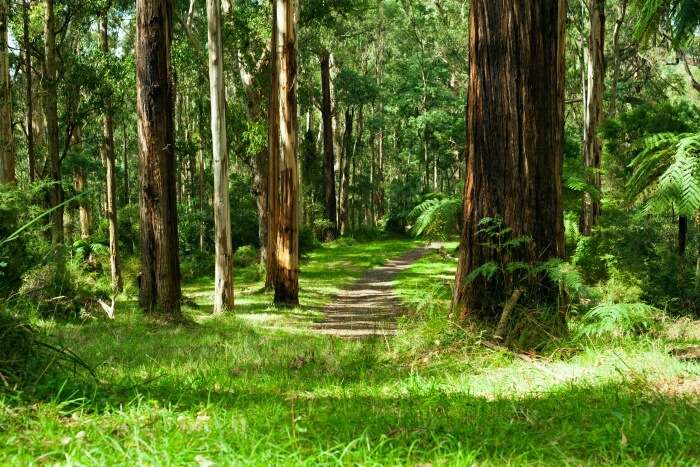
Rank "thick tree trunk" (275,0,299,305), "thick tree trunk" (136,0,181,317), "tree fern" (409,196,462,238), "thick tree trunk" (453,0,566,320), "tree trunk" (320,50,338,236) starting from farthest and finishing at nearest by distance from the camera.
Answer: "tree trunk" (320,50,338,236)
"thick tree trunk" (275,0,299,305)
"thick tree trunk" (136,0,181,317)
"tree fern" (409,196,462,238)
"thick tree trunk" (453,0,566,320)

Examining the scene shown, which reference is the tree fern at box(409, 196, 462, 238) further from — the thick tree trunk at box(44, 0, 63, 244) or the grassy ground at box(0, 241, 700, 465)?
the thick tree trunk at box(44, 0, 63, 244)

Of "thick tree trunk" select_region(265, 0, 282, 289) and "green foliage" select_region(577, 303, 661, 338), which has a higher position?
"thick tree trunk" select_region(265, 0, 282, 289)

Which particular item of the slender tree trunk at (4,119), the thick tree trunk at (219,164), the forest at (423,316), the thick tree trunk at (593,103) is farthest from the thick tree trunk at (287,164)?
the thick tree trunk at (593,103)

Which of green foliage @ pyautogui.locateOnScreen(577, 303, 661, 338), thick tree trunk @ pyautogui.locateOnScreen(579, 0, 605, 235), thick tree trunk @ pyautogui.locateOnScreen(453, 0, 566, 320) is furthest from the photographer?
thick tree trunk @ pyautogui.locateOnScreen(579, 0, 605, 235)

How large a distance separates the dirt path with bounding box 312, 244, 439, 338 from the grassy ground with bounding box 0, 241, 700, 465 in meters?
2.46

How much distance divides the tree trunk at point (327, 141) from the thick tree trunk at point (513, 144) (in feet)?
90.9

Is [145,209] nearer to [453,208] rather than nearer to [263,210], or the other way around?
[453,208]

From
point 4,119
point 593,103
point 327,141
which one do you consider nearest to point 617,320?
point 593,103

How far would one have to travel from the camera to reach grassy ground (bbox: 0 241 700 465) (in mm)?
2951

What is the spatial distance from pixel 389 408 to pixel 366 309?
11.7 m

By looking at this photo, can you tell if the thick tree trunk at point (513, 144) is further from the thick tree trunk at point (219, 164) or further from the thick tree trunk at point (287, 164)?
the thick tree trunk at point (287, 164)

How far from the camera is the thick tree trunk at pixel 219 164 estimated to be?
13.7 meters

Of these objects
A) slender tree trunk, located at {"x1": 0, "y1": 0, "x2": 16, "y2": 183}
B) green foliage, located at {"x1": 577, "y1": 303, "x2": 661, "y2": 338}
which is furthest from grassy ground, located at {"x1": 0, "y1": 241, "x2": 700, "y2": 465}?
slender tree trunk, located at {"x1": 0, "y1": 0, "x2": 16, "y2": 183}

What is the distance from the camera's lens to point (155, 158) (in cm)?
1140
